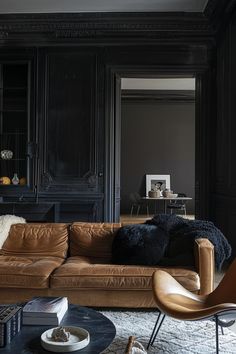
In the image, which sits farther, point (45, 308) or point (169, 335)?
point (169, 335)

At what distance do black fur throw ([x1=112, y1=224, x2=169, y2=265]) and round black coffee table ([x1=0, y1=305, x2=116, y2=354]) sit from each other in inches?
43.6

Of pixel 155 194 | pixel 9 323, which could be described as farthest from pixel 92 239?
pixel 155 194

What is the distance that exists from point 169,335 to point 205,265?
25.7 inches

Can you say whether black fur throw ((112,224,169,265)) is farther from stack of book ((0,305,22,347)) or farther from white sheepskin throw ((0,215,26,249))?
stack of book ((0,305,22,347))

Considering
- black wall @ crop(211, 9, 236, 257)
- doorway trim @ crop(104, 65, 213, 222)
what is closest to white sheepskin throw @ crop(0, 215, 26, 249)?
doorway trim @ crop(104, 65, 213, 222)

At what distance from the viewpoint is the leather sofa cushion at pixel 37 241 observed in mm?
3803

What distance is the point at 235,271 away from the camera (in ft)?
8.96

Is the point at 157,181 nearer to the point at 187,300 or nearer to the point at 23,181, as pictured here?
the point at 23,181

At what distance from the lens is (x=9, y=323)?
1877mm

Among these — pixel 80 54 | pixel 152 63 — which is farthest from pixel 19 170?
pixel 152 63

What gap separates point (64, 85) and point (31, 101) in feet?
1.75

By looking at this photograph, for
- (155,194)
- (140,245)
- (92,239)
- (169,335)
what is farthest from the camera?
(155,194)

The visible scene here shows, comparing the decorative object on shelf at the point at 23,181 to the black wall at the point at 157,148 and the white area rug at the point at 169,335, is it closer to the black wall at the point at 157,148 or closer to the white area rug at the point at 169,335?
the white area rug at the point at 169,335

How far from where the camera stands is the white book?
209 centimetres
